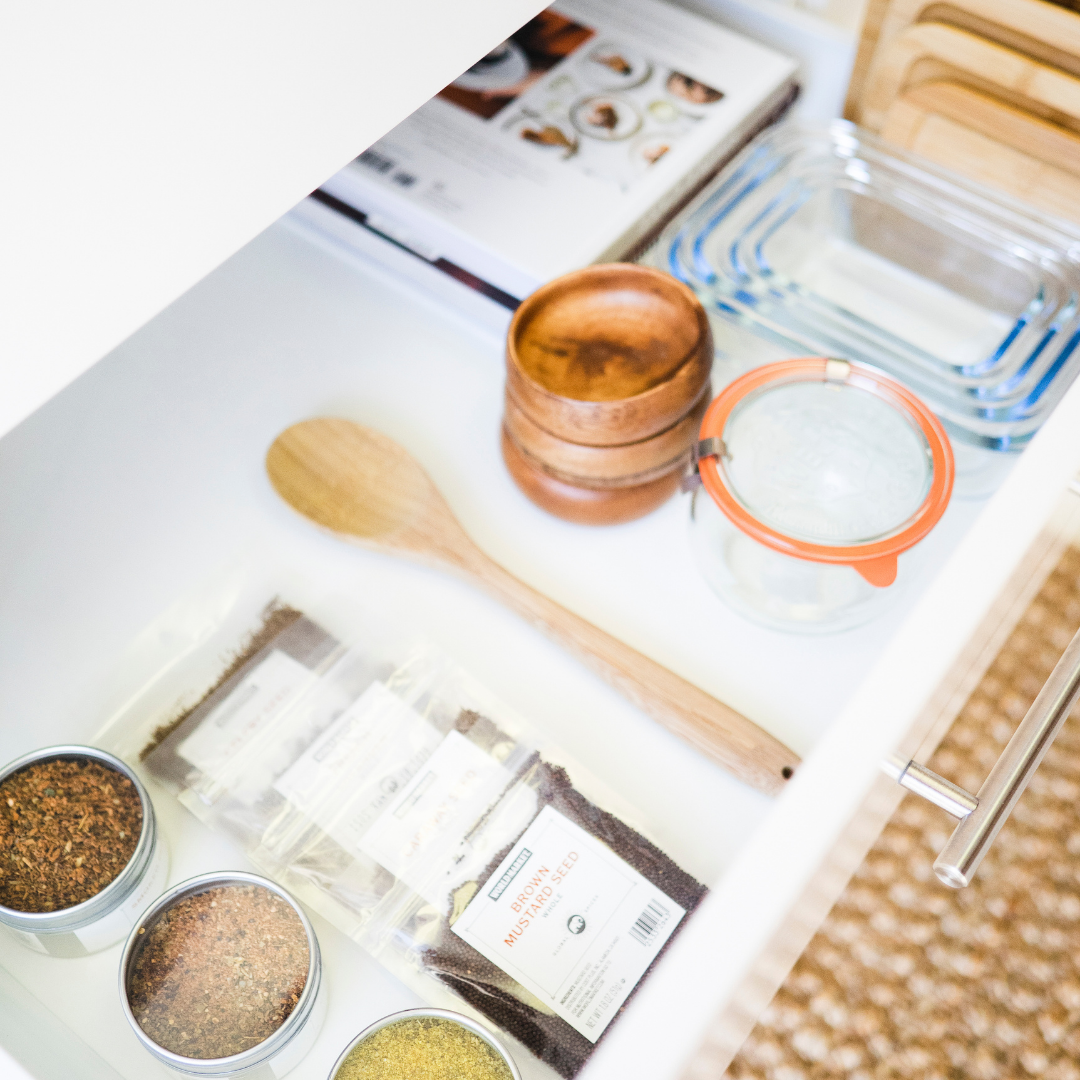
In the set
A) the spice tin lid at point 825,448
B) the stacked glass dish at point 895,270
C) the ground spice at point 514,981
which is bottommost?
the ground spice at point 514,981

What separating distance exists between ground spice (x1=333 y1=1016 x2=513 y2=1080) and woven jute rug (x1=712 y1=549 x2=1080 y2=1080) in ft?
1.16

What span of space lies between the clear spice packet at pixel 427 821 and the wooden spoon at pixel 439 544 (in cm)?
5

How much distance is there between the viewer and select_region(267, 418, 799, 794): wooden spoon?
477 millimetres

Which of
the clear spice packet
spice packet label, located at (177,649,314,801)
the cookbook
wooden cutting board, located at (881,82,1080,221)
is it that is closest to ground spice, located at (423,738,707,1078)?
the clear spice packet

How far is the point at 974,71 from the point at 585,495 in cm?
35

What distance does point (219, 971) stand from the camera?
42 cm

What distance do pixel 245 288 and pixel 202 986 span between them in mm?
432

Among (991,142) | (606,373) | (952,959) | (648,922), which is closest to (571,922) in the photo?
(648,922)

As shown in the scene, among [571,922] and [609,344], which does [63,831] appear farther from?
[609,344]

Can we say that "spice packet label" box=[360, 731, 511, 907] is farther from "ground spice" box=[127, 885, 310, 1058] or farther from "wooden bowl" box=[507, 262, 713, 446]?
"wooden bowl" box=[507, 262, 713, 446]

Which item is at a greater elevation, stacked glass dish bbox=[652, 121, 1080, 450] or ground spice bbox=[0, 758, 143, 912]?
stacked glass dish bbox=[652, 121, 1080, 450]

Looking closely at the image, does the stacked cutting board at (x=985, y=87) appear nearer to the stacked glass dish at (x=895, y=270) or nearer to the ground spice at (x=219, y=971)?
the stacked glass dish at (x=895, y=270)

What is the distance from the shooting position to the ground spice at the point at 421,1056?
1.34 ft

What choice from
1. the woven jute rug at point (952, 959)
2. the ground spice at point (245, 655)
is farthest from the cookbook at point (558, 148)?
the woven jute rug at point (952, 959)
